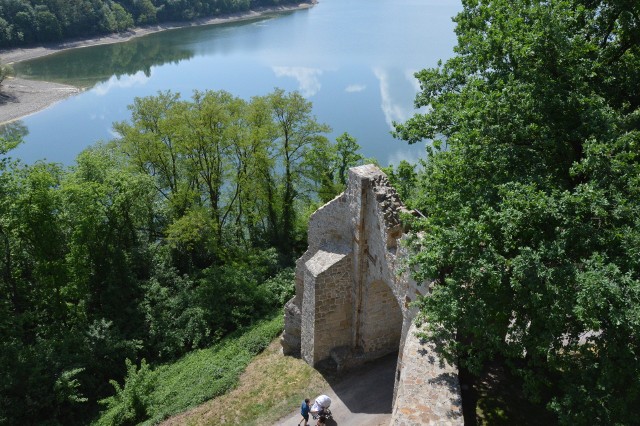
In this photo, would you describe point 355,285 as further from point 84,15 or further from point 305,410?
point 84,15

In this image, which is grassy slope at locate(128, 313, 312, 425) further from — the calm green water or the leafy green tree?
the calm green water

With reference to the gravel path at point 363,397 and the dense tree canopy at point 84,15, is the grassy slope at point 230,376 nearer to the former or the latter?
the gravel path at point 363,397

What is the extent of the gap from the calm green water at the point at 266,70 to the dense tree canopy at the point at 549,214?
24625mm

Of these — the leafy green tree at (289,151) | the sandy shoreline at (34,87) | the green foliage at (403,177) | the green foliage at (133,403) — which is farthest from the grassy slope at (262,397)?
the sandy shoreline at (34,87)

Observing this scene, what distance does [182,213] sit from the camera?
2572 cm

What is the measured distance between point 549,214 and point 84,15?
92.0 m

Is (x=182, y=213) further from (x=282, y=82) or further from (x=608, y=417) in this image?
(x=282, y=82)

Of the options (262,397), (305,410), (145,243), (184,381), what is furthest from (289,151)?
(305,410)

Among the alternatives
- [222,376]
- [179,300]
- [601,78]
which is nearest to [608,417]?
[601,78]

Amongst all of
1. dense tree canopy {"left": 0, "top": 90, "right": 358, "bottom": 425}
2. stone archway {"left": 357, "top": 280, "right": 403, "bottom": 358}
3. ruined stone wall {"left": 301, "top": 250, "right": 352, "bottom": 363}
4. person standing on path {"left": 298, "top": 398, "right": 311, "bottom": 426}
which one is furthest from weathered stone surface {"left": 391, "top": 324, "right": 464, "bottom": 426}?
dense tree canopy {"left": 0, "top": 90, "right": 358, "bottom": 425}

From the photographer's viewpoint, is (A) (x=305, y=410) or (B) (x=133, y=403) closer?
(A) (x=305, y=410)

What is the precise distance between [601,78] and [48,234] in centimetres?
1839

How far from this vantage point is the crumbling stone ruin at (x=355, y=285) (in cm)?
1186

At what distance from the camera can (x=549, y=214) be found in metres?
8.08
